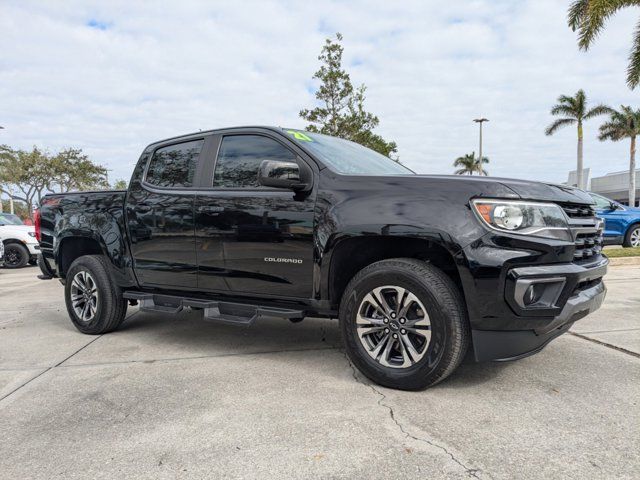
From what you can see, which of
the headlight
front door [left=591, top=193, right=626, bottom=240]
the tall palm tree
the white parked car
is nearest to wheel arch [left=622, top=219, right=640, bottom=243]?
front door [left=591, top=193, right=626, bottom=240]

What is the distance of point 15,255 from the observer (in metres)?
12.9

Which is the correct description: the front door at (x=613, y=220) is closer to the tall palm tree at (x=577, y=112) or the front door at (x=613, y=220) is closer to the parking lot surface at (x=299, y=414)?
the parking lot surface at (x=299, y=414)

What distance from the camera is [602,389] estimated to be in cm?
301

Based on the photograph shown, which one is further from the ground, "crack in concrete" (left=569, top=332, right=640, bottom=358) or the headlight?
the headlight

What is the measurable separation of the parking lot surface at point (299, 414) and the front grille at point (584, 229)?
0.85 meters

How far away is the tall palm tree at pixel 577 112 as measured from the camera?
3431 centimetres

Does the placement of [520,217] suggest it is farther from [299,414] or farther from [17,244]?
[17,244]

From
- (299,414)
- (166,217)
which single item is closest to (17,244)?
(166,217)

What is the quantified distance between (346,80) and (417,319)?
17689 mm

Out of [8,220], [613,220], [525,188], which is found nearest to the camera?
[525,188]

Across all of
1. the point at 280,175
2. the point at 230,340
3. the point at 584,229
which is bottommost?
the point at 230,340

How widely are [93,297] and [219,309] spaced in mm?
1652

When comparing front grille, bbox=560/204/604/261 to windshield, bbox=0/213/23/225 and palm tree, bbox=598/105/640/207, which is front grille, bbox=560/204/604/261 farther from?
palm tree, bbox=598/105/640/207

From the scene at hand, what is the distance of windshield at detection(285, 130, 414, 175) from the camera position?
11.8 feet
